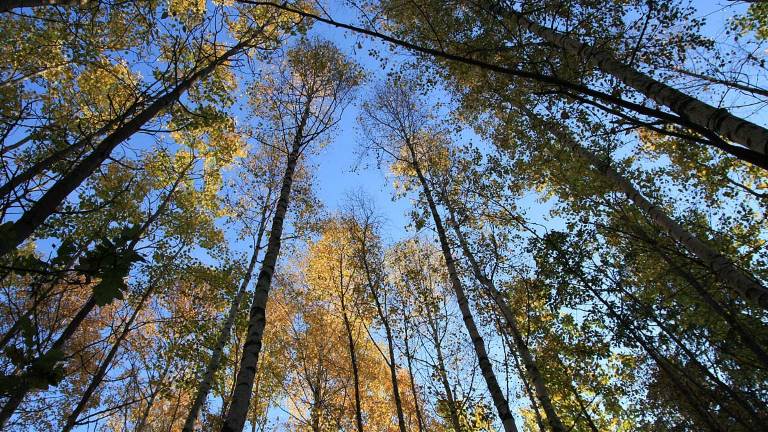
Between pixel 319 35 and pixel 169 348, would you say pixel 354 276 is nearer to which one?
pixel 169 348

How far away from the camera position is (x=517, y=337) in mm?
8008

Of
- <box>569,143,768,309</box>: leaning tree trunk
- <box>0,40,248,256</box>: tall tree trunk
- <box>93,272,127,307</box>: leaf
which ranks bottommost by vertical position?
<box>93,272,127,307</box>: leaf

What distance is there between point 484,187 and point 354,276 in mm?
5722

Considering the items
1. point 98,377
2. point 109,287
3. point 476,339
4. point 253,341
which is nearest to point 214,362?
point 98,377

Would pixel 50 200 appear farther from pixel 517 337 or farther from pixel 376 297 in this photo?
pixel 376 297

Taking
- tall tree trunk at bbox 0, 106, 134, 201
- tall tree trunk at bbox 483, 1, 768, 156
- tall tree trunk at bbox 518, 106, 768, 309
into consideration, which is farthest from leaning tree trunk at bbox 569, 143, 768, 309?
tall tree trunk at bbox 0, 106, 134, 201

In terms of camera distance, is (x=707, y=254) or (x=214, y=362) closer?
(x=707, y=254)

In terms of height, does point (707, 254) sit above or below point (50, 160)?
above

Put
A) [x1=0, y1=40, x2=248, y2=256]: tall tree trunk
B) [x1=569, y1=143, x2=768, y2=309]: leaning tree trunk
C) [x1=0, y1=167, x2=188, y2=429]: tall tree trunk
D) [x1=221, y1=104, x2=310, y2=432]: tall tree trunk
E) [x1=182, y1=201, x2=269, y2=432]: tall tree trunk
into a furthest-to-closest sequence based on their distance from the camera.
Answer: [x1=182, y1=201, x2=269, y2=432]: tall tree trunk → [x1=569, y1=143, x2=768, y2=309]: leaning tree trunk → [x1=221, y1=104, x2=310, y2=432]: tall tree trunk → [x1=0, y1=40, x2=248, y2=256]: tall tree trunk → [x1=0, y1=167, x2=188, y2=429]: tall tree trunk

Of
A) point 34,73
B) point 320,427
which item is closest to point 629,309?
point 320,427

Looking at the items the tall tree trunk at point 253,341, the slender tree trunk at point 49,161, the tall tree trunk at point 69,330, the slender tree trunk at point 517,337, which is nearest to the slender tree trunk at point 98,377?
the tall tree trunk at point 69,330

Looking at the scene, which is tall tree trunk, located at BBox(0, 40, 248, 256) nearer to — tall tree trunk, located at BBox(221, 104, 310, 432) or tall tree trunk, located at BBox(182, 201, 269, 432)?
tall tree trunk, located at BBox(221, 104, 310, 432)

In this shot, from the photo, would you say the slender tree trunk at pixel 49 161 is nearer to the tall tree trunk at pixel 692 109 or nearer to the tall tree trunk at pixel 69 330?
the tall tree trunk at pixel 69 330

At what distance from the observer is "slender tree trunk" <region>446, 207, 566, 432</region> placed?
7.20 meters
